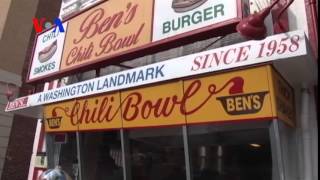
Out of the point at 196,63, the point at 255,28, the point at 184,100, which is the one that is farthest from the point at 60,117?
the point at 255,28

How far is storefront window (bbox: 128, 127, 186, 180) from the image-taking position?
7527mm

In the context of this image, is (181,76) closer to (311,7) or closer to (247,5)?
(247,5)

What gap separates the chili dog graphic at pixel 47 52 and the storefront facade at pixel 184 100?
1.91 feet

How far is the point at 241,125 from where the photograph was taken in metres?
6.72

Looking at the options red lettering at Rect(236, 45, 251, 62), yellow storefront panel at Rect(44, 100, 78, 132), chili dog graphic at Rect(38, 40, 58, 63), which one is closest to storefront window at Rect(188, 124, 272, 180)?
red lettering at Rect(236, 45, 251, 62)

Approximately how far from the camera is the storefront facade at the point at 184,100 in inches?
251

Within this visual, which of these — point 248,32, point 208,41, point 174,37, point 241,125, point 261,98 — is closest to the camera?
A: point 248,32

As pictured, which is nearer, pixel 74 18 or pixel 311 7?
pixel 311 7

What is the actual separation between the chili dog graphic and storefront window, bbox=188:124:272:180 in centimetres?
464

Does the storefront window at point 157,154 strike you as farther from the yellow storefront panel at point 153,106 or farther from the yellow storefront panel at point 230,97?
the yellow storefront panel at point 230,97

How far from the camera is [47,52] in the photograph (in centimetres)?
1090

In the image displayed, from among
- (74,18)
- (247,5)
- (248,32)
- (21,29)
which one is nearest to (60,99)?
(74,18)

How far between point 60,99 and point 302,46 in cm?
513

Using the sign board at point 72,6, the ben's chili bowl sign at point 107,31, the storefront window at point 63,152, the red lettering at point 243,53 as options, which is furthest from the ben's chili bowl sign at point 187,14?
the sign board at point 72,6
